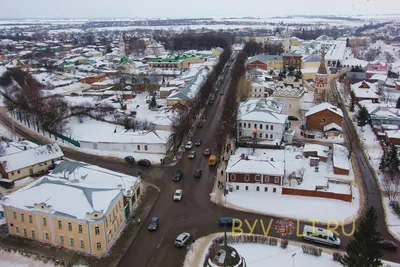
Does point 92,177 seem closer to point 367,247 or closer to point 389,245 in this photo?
point 367,247

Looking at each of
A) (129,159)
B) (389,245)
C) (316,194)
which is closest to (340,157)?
(316,194)

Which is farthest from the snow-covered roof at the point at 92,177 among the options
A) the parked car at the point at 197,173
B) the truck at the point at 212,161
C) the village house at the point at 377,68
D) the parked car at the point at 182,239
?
A: the village house at the point at 377,68

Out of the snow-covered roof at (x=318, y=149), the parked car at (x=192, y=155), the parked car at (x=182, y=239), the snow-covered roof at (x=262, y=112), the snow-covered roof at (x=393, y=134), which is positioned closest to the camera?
the parked car at (x=182, y=239)

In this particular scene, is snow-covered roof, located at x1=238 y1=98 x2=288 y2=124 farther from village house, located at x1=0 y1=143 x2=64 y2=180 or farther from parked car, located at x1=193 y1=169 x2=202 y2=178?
village house, located at x1=0 y1=143 x2=64 y2=180

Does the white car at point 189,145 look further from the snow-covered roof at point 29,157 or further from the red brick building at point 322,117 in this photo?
the red brick building at point 322,117

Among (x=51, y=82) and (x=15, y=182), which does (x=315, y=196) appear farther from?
(x=51, y=82)

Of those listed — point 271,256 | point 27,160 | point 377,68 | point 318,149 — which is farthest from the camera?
point 377,68
